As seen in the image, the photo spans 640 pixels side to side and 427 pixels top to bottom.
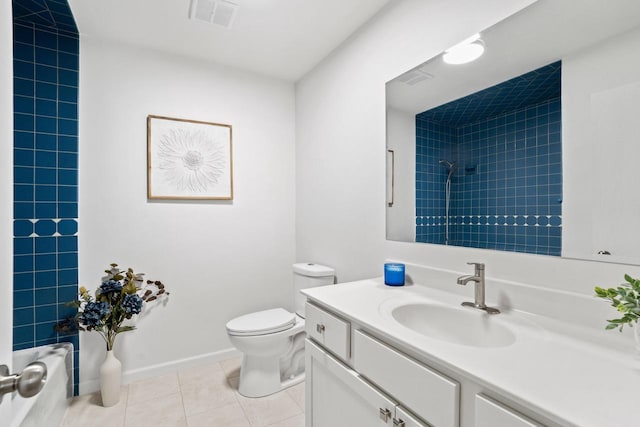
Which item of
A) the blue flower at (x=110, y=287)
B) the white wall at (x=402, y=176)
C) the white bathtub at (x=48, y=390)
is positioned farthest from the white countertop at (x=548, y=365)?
the blue flower at (x=110, y=287)

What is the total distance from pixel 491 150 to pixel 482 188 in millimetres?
162

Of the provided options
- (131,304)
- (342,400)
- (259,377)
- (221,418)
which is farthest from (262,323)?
(342,400)

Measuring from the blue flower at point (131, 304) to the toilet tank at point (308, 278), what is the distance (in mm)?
1051

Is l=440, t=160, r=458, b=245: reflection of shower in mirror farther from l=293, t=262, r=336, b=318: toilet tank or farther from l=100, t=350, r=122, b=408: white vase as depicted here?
l=100, t=350, r=122, b=408: white vase

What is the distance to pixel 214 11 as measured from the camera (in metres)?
1.83

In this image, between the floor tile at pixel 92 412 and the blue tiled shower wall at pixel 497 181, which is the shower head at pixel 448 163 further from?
the floor tile at pixel 92 412

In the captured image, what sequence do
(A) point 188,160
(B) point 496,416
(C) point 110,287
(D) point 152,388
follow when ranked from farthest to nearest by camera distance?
(A) point 188,160, (D) point 152,388, (C) point 110,287, (B) point 496,416

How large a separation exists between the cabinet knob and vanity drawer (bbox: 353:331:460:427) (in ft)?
0.20

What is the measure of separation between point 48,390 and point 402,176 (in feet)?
6.96

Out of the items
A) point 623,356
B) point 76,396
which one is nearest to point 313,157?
point 623,356

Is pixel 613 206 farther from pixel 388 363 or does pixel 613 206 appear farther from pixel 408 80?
pixel 408 80

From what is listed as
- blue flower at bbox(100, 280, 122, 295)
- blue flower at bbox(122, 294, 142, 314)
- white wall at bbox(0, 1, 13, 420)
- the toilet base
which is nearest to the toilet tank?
the toilet base

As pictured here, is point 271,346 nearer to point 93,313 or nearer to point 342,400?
point 342,400

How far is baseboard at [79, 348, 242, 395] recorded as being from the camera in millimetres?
2045
